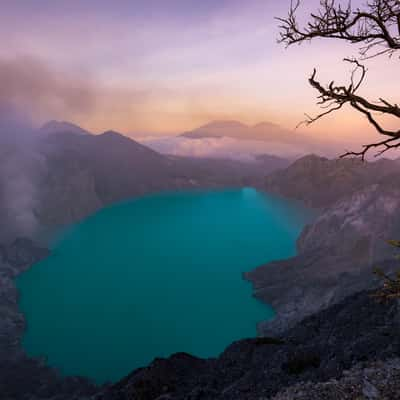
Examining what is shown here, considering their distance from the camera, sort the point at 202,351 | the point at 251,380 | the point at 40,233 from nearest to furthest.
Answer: the point at 251,380
the point at 202,351
the point at 40,233

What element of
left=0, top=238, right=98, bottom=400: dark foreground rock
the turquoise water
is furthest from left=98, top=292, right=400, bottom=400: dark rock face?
the turquoise water

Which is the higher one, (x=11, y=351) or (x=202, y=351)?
(x=11, y=351)

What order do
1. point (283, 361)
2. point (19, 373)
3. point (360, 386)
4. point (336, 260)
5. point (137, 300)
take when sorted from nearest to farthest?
point (360, 386) → point (283, 361) → point (19, 373) → point (336, 260) → point (137, 300)

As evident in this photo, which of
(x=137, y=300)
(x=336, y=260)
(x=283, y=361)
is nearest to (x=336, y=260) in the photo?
(x=336, y=260)

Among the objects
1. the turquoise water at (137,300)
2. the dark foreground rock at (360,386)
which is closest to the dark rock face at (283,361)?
the dark foreground rock at (360,386)

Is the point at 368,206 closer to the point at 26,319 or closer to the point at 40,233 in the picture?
the point at 26,319

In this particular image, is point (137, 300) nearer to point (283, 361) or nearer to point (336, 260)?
point (336, 260)

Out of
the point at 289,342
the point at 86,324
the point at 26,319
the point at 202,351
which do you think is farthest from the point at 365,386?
the point at 26,319

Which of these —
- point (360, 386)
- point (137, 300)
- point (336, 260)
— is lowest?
point (360, 386)
